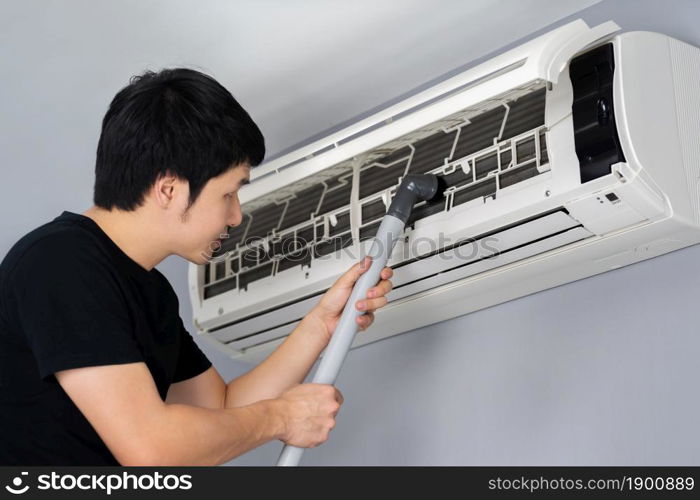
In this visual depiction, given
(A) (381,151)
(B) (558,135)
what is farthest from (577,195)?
(A) (381,151)

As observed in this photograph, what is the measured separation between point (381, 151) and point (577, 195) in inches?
18.2

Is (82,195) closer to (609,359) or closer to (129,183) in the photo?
(129,183)

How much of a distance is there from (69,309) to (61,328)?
27 mm

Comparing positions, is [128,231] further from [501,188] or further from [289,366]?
[501,188]

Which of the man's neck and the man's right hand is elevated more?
the man's neck

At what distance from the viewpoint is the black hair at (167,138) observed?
139 centimetres

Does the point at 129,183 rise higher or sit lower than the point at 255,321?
lower

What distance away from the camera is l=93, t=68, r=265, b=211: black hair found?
1391 mm

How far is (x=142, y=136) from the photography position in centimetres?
139

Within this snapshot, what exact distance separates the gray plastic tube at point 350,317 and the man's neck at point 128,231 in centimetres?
33

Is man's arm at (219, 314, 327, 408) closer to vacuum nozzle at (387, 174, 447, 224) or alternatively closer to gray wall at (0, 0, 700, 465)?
vacuum nozzle at (387, 174, 447, 224)

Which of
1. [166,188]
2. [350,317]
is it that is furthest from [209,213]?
[350,317]

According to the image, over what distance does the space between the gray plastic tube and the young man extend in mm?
19

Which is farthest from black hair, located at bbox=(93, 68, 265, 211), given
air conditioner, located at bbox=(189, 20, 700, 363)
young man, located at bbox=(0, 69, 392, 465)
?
air conditioner, located at bbox=(189, 20, 700, 363)
